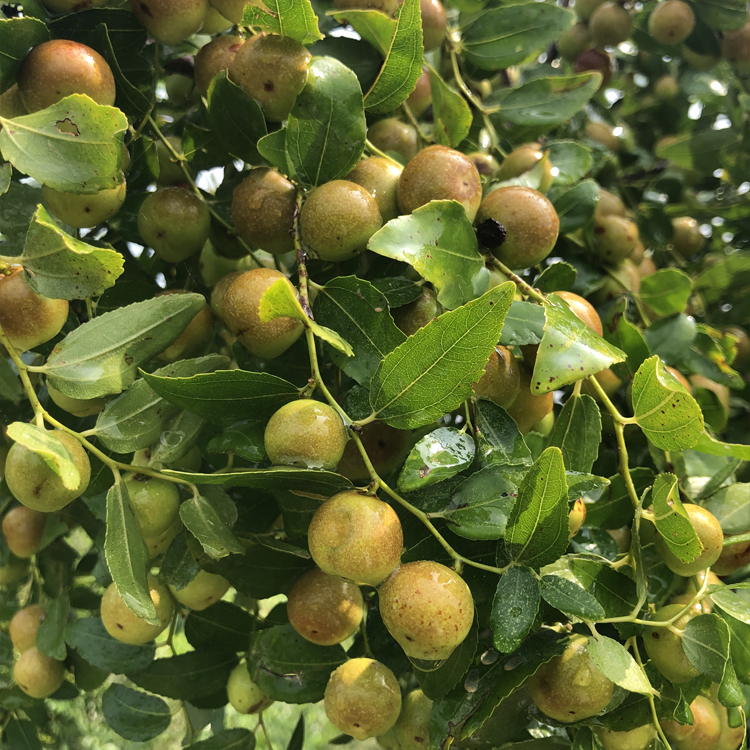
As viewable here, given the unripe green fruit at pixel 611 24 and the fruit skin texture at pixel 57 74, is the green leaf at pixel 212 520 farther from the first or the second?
the unripe green fruit at pixel 611 24

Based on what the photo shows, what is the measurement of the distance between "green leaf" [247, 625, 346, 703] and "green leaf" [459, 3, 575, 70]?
1125 mm

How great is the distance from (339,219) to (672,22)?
1.40 metres

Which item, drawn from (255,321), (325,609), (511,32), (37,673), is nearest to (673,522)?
(325,609)

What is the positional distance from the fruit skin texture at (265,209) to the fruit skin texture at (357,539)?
0.40 meters

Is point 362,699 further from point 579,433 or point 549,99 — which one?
point 549,99

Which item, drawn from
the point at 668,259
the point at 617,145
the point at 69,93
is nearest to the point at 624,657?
the point at 69,93

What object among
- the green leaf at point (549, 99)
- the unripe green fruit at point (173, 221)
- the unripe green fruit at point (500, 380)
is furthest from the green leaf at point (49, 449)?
the green leaf at point (549, 99)

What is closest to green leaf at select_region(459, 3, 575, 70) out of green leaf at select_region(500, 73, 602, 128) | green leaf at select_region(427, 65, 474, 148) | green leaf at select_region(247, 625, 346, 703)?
green leaf at select_region(500, 73, 602, 128)

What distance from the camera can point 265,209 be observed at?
3.00ft

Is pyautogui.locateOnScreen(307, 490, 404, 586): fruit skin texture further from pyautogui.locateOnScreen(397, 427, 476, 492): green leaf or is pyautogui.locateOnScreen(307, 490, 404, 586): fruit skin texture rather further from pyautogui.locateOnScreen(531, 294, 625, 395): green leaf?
pyautogui.locateOnScreen(531, 294, 625, 395): green leaf

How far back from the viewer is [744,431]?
5.16ft

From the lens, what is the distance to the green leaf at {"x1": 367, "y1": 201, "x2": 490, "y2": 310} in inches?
30.7

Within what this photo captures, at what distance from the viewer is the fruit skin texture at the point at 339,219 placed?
843 mm

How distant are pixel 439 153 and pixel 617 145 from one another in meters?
1.20
